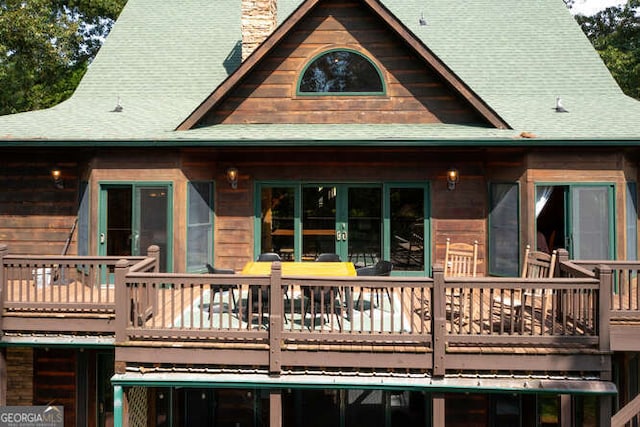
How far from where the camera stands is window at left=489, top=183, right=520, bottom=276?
28.5ft

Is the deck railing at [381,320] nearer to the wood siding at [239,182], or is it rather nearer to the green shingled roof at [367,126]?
the wood siding at [239,182]

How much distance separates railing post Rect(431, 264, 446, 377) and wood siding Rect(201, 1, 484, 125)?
430 centimetres

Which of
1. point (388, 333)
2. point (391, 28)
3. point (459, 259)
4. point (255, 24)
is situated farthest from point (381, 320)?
point (255, 24)

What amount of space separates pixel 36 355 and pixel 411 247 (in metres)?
7.07

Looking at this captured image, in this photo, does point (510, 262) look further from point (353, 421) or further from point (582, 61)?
point (582, 61)

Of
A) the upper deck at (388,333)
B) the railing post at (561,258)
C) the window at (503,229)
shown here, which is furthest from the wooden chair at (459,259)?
the upper deck at (388,333)

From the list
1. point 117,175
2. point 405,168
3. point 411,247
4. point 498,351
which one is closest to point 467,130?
point 405,168

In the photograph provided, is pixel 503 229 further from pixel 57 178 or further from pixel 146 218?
pixel 57 178

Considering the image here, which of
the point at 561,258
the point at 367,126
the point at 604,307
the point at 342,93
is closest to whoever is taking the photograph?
the point at 604,307

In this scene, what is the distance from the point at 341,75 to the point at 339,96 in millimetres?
395

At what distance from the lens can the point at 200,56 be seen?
39.8 feet

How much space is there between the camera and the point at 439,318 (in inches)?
229

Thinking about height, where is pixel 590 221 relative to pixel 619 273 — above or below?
above

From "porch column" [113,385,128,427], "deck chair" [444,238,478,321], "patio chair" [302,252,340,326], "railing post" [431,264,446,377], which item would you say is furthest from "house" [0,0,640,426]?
"railing post" [431,264,446,377]
